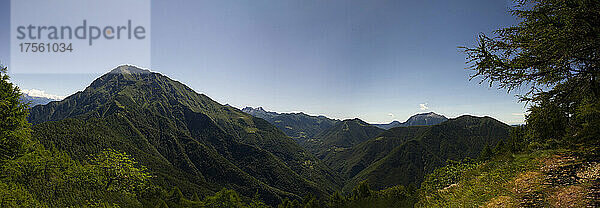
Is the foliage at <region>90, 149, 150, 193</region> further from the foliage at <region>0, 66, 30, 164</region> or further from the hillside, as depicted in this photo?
the hillside

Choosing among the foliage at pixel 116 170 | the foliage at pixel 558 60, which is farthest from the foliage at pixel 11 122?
the foliage at pixel 558 60

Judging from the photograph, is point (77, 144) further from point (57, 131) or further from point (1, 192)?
point (1, 192)

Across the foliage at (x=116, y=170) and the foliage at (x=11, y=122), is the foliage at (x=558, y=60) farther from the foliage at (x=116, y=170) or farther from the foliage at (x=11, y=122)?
the foliage at (x=116, y=170)

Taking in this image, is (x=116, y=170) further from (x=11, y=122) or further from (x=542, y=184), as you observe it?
(x=542, y=184)

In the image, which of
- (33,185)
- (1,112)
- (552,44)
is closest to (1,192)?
(33,185)

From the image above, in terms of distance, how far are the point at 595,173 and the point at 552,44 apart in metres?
5.74

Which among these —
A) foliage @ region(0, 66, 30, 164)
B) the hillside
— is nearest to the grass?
the hillside

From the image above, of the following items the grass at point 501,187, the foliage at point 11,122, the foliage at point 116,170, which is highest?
the foliage at point 11,122

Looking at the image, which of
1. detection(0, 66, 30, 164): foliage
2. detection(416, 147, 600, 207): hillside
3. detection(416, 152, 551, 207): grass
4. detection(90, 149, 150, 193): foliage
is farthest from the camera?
detection(90, 149, 150, 193): foliage

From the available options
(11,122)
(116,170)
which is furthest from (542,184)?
(116,170)

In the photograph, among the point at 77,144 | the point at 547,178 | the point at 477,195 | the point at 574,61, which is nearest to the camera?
the point at 574,61

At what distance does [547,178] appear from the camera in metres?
11.0

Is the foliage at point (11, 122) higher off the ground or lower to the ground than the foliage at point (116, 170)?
higher

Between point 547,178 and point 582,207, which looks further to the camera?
point 547,178
